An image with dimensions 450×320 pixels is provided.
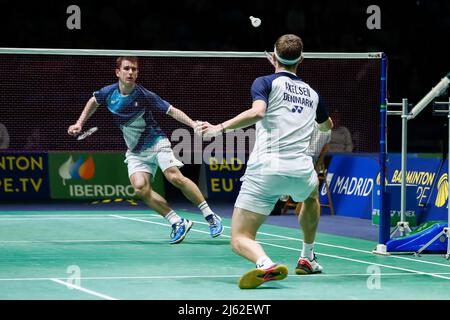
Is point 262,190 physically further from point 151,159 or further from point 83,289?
point 151,159

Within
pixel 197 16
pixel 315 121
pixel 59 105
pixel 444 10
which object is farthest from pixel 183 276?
pixel 444 10

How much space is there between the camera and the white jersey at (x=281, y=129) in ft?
27.5

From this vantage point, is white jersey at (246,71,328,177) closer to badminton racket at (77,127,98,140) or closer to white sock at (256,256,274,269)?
white sock at (256,256,274,269)

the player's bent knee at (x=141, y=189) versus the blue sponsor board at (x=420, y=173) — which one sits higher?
the player's bent knee at (x=141, y=189)

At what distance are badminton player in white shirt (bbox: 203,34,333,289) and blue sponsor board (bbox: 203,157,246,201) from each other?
35.9 ft

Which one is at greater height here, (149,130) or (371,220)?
(149,130)

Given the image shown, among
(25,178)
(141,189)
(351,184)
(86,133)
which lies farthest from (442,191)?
(25,178)

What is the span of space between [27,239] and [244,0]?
43.6 ft

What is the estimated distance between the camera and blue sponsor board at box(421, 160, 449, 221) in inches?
559

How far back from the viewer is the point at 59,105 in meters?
14.0

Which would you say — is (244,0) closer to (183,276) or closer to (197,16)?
(197,16)

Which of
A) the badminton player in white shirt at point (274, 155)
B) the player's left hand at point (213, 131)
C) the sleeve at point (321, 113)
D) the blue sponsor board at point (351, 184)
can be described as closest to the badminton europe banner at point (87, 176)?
the blue sponsor board at point (351, 184)

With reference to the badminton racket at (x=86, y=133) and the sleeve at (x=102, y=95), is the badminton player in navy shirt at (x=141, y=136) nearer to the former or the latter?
the sleeve at (x=102, y=95)
